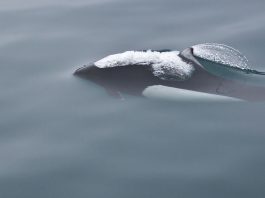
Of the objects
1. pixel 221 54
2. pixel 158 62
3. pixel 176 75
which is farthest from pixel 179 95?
pixel 221 54

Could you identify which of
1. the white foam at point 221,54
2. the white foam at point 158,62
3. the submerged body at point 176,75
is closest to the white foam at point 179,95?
the submerged body at point 176,75

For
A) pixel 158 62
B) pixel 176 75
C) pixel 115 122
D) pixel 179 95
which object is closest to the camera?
pixel 115 122

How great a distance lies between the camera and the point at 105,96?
7.01m

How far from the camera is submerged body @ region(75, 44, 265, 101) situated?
6984 mm

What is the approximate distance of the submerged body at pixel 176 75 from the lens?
6.98m

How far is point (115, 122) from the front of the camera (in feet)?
21.0

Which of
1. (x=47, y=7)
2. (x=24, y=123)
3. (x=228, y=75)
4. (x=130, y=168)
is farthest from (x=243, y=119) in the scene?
(x=47, y=7)

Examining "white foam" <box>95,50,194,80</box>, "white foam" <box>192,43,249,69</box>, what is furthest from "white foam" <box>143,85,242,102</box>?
"white foam" <box>192,43,249,69</box>

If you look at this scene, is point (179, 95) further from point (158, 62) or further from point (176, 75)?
point (158, 62)

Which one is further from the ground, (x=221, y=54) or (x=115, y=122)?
(x=221, y=54)

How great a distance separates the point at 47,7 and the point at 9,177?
4.86 m

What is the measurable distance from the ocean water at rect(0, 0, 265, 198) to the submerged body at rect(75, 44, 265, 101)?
7.3 inches

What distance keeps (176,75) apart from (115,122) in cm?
119

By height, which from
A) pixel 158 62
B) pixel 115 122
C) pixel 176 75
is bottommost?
pixel 115 122
